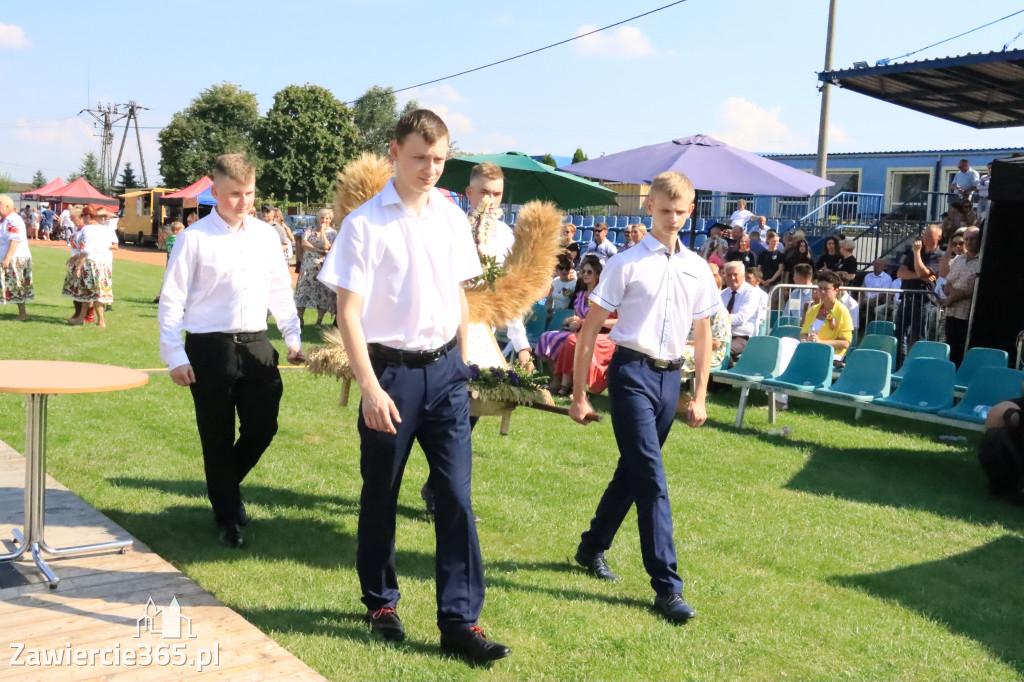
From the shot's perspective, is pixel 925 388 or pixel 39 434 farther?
pixel 925 388

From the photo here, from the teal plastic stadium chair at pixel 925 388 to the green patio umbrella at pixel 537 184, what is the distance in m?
6.75

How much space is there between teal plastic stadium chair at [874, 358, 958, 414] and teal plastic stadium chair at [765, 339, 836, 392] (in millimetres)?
700

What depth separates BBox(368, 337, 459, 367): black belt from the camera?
13.4ft

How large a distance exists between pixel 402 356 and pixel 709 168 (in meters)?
9.39

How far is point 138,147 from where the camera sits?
99.1 meters

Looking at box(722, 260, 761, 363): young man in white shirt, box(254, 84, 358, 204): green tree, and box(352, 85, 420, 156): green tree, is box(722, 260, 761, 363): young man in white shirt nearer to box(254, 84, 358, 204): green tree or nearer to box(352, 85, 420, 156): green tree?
box(254, 84, 358, 204): green tree

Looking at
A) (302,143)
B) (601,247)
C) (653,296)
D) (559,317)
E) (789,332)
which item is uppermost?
(302,143)

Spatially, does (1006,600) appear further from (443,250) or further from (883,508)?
(443,250)

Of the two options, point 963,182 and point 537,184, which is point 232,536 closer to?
point 537,184

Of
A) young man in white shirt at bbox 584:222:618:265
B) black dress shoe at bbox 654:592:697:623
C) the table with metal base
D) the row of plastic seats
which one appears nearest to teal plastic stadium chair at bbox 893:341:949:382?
the row of plastic seats

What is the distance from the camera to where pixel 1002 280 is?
11.3 meters

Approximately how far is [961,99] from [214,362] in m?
14.3

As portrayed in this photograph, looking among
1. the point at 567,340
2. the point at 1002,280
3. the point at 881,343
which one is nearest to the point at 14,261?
the point at 567,340

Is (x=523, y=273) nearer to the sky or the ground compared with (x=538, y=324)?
nearer to the sky
